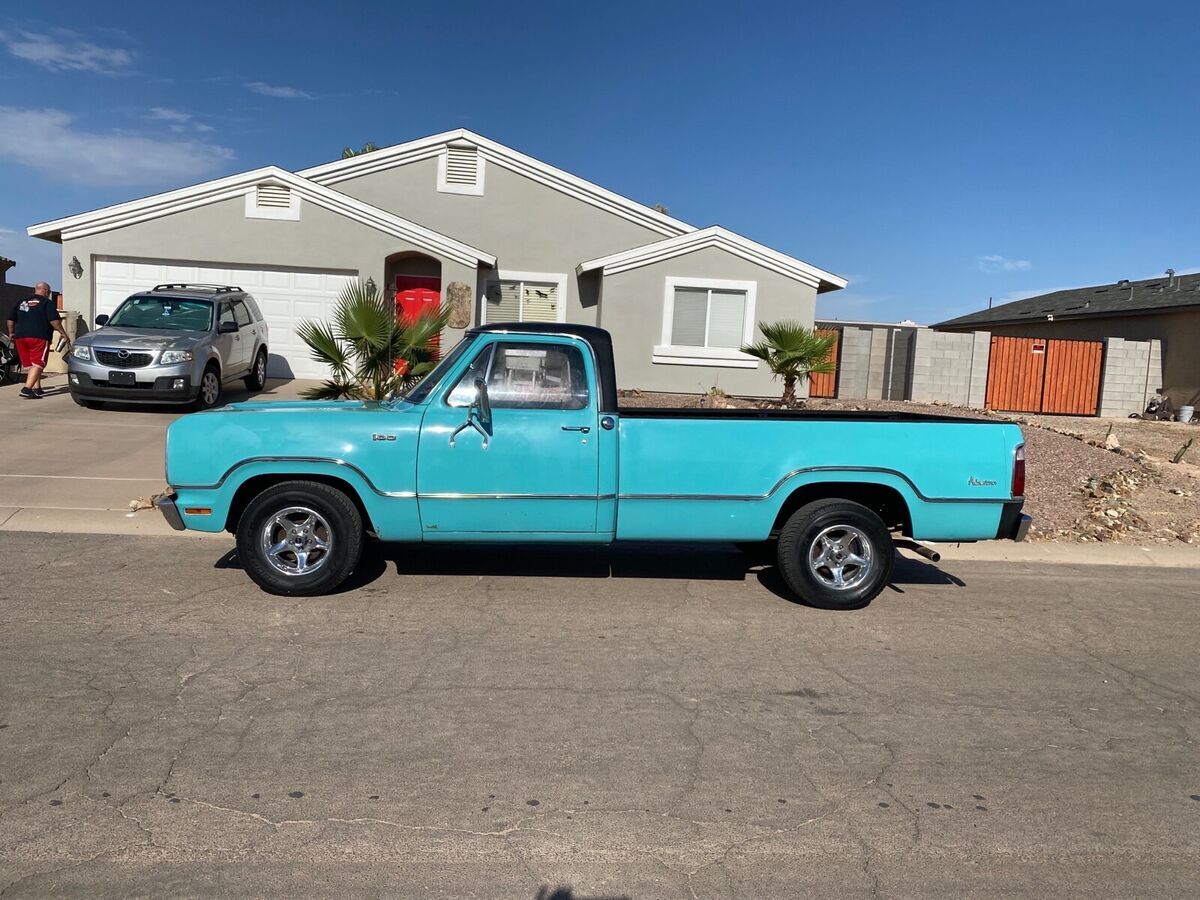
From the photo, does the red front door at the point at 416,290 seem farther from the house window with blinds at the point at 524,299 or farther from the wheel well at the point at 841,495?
the wheel well at the point at 841,495

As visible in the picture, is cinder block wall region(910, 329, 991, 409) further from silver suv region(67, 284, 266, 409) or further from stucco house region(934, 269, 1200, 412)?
silver suv region(67, 284, 266, 409)

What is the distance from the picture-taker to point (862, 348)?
2184 centimetres

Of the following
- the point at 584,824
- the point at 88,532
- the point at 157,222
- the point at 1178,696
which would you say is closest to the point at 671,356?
the point at 157,222

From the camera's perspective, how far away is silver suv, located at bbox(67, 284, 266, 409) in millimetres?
13172

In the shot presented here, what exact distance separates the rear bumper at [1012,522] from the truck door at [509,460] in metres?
2.83

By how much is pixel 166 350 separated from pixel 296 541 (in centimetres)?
814

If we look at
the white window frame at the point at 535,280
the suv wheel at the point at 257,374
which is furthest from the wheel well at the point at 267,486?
the white window frame at the point at 535,280

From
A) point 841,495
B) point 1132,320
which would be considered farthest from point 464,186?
point 1132,320

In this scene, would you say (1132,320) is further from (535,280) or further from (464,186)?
(464,186)

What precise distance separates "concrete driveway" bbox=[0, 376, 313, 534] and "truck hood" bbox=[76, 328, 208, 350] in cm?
102

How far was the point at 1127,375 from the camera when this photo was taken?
22.5 metres

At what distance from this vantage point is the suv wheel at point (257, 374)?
16406 mm

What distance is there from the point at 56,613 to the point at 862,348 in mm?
18752

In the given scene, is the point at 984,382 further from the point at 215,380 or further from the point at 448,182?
the point at 215,380
